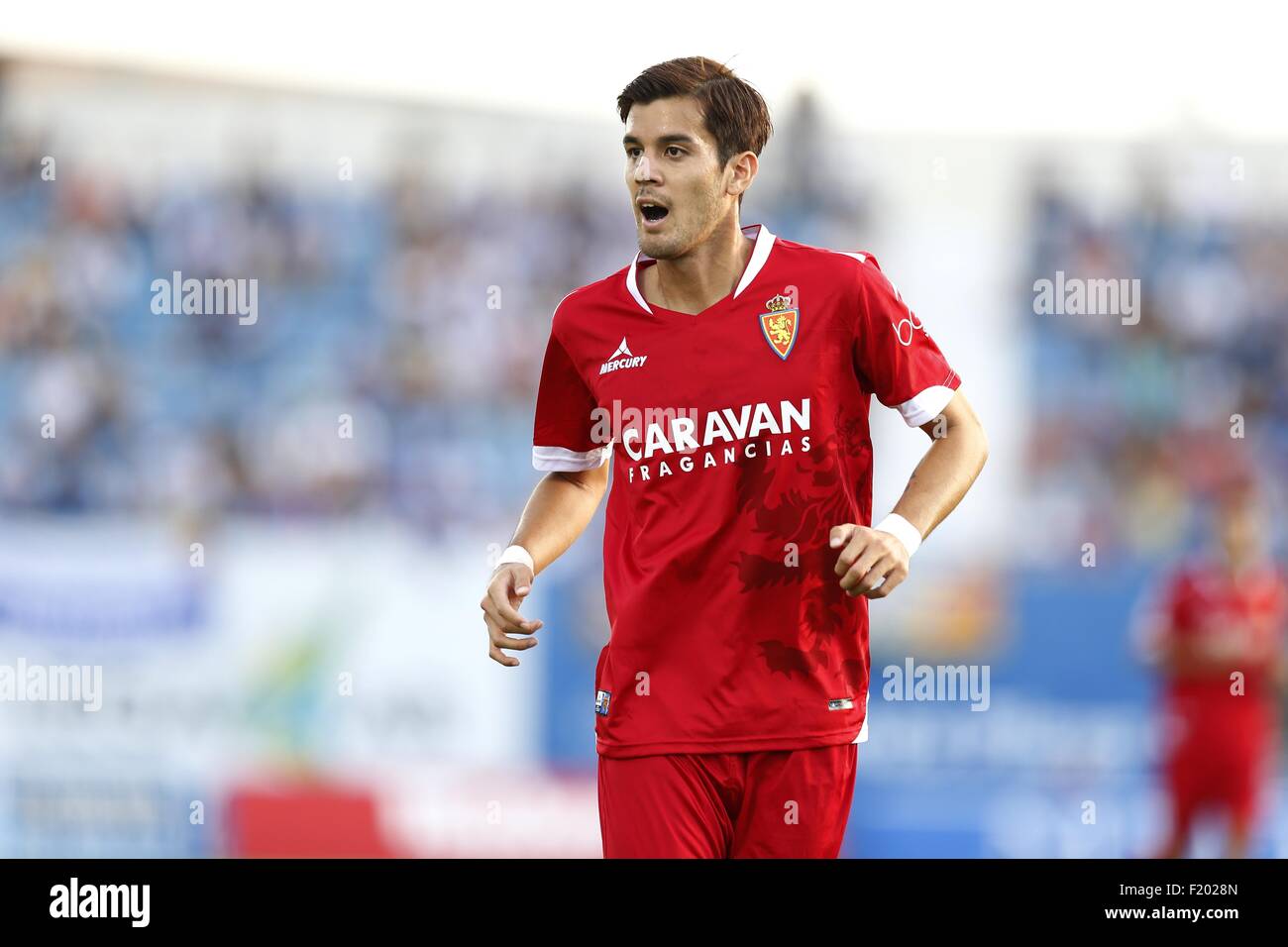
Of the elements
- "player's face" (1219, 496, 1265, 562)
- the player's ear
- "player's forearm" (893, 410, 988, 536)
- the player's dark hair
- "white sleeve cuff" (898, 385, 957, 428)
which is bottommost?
"player's face" (1219, 496, 1265, 562)

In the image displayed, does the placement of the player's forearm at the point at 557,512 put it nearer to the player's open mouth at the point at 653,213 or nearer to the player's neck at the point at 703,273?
the player's neck at the point at 703,273

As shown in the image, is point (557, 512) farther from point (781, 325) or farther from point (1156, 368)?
point (1156, 368)

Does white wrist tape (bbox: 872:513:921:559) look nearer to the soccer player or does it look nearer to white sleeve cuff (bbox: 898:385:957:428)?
the soccer player

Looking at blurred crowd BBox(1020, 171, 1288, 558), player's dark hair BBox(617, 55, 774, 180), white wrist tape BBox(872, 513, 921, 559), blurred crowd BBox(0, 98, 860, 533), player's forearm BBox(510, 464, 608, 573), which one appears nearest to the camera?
white wrist tape BBox(872, 513, 921, 559)

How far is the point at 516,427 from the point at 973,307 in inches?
103

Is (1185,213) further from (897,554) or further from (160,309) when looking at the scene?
(897,554)

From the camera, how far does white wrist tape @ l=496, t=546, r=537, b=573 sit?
3.52 m

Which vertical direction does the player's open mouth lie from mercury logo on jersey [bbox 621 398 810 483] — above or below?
above

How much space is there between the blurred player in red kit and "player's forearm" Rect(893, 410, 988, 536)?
17.4 feet

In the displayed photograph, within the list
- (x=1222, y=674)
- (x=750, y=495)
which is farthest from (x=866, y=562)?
(x=1222, y=674)

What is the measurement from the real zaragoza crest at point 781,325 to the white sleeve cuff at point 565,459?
1.89 feet

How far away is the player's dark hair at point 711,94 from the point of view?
3424 millimetres

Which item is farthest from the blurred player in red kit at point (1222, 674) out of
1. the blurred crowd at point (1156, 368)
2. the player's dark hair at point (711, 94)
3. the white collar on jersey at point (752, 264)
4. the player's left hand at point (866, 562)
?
the player's left hand at point (866, 562)

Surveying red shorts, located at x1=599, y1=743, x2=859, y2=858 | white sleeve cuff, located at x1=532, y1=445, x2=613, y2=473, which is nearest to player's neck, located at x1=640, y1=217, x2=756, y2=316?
white sleeve cuff, located at x1=532, y1=445, x2=613, y2=473
